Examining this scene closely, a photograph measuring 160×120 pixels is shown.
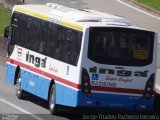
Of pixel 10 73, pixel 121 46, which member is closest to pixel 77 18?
pixel 121 46

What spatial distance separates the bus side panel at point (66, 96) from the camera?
70.1 ft

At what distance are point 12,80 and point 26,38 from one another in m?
1.98

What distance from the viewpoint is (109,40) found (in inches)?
850

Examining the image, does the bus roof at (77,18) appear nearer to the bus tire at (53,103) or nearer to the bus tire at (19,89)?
the bus tire at (53,103)

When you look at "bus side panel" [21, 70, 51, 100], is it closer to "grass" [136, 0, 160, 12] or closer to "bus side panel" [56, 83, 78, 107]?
"bus side panel" [56, 83, 78, 107]

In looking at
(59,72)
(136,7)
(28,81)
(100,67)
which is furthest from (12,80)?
(136,7)

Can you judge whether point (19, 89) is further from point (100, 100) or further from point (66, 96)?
point (100, 100)

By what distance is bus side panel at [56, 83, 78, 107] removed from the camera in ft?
70.1

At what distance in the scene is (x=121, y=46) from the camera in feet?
71.1

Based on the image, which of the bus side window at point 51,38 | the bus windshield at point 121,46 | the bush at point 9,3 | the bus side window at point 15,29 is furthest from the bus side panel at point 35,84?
the bush at point 9,3

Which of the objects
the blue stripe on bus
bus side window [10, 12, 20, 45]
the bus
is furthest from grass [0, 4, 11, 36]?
the blue stripe on bus

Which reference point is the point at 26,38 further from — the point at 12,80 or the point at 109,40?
the point at 109,40

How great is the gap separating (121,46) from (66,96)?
1981 millimetres

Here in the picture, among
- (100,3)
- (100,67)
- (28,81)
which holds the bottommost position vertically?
(100,3)
